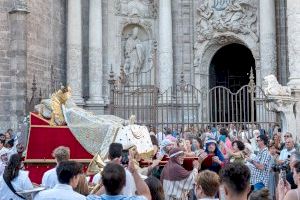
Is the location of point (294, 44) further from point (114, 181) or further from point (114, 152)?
point (114, 181)

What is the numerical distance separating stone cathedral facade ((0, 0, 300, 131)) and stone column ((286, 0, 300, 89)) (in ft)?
0.40

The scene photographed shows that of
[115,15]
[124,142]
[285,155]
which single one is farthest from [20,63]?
[285,155]

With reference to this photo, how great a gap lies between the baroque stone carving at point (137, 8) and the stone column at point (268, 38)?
4.51m

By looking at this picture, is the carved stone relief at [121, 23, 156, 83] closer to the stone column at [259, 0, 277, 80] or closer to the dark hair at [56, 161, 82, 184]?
the stone column at [259, 0, 277, 80]

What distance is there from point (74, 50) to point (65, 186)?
1721 cm

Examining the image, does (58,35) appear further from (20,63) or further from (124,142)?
(124,142)

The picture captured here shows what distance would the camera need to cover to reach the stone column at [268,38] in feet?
71.6

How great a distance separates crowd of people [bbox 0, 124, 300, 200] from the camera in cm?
476

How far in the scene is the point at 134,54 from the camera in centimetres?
2411

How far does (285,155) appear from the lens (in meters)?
10.2

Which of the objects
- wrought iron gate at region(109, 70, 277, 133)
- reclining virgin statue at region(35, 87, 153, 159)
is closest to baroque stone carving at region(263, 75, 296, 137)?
Result: wrought iron gate at region(109, 70, 277, 133)

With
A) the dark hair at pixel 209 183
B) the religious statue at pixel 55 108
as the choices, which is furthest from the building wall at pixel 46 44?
the dark hair at pixel 209 183

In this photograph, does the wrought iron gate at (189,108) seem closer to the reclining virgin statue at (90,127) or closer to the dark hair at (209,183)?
the reclining virgin statue at (90,127)

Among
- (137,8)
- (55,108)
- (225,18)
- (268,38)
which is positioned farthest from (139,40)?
(55,108)
